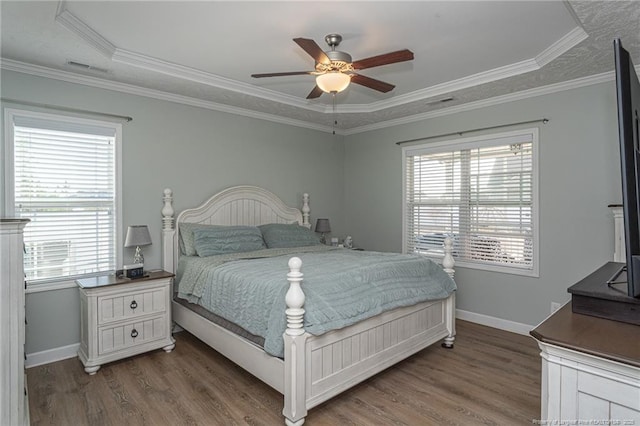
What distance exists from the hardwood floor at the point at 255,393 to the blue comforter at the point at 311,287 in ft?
1.75

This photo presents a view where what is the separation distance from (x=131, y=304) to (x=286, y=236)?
175 cm

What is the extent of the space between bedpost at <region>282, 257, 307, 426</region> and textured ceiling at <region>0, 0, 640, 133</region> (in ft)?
5.77

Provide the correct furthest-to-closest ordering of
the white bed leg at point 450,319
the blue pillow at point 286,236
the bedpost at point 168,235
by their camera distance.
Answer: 1. the blue pillow at point 286,236
2. the bedpost at point 168,235
3. the white bed leg at point 450,319

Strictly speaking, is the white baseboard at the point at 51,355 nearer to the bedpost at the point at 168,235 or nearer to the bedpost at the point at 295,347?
the bedpost at the point at 168,235

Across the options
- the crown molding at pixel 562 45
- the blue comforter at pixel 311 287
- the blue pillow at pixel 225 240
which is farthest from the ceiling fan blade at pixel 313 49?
the blue pillow at pixel 225 240

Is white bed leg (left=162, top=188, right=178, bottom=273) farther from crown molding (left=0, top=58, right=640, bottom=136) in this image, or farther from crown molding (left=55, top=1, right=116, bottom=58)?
crown molding (left=55, top=1, right=116, bottom=58)

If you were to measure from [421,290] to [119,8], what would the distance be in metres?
3.03

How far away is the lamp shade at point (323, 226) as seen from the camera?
509 cm

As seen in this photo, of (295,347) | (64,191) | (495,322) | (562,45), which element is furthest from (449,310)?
(64,191)

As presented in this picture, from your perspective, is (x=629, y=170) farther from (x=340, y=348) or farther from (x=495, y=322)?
(x=495, y=322)

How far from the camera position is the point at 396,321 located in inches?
114

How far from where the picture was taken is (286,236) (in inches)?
168

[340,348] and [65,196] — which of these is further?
[65,196]

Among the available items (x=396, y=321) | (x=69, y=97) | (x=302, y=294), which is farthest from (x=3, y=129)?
(x=396, y=321)
